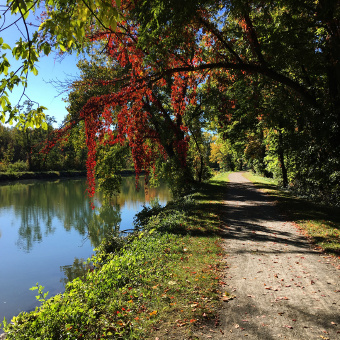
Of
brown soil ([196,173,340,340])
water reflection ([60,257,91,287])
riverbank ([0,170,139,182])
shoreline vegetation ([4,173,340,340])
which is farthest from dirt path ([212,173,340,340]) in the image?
riverbank ([0,170,139,182])

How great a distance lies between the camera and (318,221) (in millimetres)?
9000

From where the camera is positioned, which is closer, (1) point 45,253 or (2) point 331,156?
(2) point 331,156

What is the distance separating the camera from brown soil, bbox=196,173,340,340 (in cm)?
337

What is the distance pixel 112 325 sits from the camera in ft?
11.6

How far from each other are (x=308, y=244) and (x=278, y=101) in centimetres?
787

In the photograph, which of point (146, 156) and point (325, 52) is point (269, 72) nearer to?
point (325, 52)

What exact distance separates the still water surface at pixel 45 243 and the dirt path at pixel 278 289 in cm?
555

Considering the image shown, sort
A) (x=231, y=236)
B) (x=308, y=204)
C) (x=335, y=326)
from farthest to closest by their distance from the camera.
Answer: (x=308, y=204)
(x=231, y=236)
(x=335, y=326)

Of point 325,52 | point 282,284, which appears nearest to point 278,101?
point 325,52

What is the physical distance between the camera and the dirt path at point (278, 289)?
3375 millimetres

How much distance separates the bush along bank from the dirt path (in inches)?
15.3

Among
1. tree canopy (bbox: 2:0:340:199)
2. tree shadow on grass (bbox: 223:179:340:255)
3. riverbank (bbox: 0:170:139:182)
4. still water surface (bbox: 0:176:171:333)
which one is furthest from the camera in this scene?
riverbank (bbox: 0:170:139:182)

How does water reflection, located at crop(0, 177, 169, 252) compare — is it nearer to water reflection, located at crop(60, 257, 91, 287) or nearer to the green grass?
water reflection, located at crop(60, 257, 91, 287)

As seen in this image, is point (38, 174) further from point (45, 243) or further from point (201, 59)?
point (201, 59)
